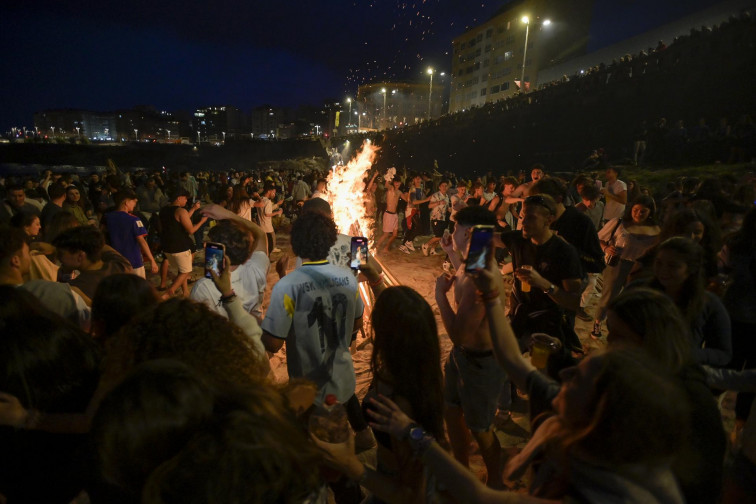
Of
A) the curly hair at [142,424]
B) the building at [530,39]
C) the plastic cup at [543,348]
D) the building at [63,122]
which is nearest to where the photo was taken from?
the curly hair at [142,424]

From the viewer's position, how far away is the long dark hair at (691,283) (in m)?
3.10

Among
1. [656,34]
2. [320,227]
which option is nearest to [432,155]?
[656,34]

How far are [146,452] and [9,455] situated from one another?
1.73 metres

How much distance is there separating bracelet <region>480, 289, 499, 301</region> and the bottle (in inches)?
42.7

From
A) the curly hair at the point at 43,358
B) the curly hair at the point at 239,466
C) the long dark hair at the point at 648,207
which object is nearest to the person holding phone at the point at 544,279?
the long dark hair at the point at 648,207

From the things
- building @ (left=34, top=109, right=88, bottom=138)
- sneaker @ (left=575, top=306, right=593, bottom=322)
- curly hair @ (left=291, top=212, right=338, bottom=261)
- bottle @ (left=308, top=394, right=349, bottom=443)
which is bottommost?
sneaker @ (left=575, top=306, right=593, bottom=322)

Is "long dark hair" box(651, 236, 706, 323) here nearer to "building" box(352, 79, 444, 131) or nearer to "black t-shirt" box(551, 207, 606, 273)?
"black t-shirt" box(551, 207, 606, 273)

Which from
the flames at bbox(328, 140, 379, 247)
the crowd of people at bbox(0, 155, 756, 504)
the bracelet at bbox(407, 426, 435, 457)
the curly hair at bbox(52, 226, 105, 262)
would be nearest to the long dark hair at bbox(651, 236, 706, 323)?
the crowd of people at bbox(0, 155, 756, 504)

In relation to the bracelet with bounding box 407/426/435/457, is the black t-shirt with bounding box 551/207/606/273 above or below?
above

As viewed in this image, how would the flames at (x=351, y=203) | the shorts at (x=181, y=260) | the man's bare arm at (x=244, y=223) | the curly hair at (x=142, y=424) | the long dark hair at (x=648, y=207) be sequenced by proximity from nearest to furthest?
the curly hair at (x=142, y=424) < the man's bare arm at (x=244, y=223) < the long dark hair at (x=648, y=207) < the shorts at (x=181, y=260) < the flames at (x=351, y=203)

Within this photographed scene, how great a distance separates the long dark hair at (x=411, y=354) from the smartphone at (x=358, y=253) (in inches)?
54.3

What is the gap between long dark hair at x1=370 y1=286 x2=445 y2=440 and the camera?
229cm

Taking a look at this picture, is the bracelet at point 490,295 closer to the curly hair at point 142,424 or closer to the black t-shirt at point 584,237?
the curly hair at point 142,424

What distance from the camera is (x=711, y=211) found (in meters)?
5.35
